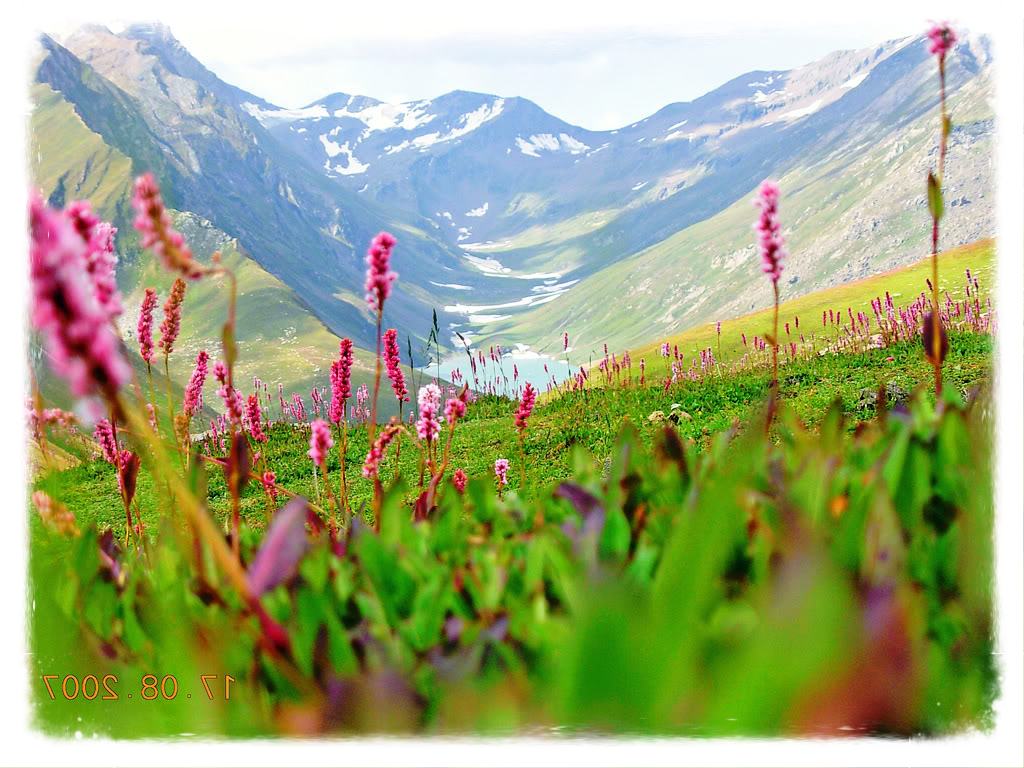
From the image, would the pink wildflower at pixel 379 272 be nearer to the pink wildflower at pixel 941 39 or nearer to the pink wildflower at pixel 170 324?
the pink wildflower at pixel 170 324

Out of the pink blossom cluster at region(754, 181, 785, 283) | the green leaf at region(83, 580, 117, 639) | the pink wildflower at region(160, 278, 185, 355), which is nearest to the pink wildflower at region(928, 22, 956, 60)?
the pink blossom cluster at region(754, 181, 785, 283)

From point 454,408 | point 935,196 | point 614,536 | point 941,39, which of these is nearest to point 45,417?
point 454,408

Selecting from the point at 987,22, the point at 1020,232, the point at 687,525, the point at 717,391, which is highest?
the point at 987,22

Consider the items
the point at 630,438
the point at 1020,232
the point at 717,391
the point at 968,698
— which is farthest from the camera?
the point at 717,391

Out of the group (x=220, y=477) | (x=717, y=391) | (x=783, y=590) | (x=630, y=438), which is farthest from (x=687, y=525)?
(x=220, y=477)

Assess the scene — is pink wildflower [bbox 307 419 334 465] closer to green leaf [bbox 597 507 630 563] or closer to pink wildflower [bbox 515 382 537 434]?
green leaf [bbox 597 507 630 563]

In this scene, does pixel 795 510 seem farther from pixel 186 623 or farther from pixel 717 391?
pixel 717 391

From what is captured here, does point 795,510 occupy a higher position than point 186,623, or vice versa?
point 795,510
